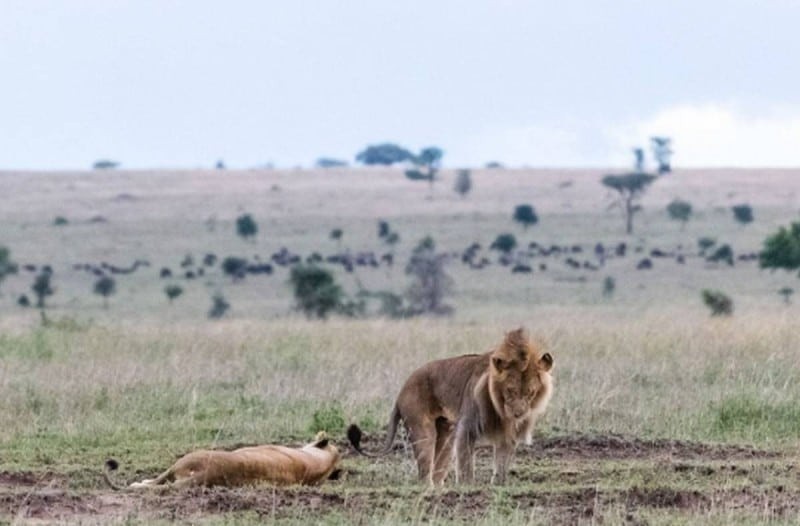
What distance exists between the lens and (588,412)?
1296cm

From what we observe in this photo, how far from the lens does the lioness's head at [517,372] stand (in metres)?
9.38

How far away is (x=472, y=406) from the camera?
9.63 metres

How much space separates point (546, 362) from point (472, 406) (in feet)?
1.58

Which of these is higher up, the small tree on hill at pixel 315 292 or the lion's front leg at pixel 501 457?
the lion's front leg at pixel 501 457

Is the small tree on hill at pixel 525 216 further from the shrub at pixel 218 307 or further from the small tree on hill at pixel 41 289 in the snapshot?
the small tree on hill at pixel 41 289

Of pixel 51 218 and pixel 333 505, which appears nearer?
pixel 333 505

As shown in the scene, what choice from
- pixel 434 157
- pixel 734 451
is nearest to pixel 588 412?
pixel 734 451

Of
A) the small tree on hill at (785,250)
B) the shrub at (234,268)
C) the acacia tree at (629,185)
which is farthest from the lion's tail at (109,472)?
the acacia tree at (629,185)

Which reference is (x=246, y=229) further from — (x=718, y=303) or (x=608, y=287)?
(x=718, y=303)

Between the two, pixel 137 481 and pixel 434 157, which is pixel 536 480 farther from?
pixel 434 157

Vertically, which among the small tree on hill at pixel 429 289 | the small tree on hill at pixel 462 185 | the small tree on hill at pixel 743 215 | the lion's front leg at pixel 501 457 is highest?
the lion's front leg at pixel 501 457

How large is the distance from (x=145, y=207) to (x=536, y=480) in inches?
2182

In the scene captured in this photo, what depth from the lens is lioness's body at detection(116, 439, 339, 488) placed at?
930 cm

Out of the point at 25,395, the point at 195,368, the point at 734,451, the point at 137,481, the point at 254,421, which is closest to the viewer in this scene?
the point at 137,481
